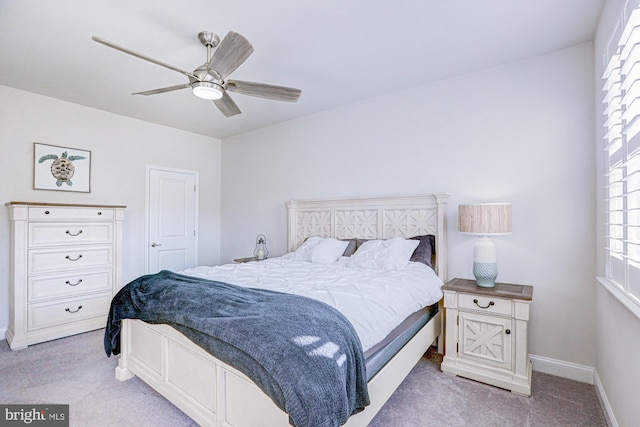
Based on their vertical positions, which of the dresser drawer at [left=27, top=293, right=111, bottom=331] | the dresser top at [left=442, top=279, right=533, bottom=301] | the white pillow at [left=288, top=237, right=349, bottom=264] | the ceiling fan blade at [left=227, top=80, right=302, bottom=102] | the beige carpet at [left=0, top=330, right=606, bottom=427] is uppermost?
the ceiling fan blade at [left=227, top=80, right=302, bottom=102]

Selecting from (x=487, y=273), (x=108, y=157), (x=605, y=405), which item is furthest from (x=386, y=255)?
(x=108, y=157)

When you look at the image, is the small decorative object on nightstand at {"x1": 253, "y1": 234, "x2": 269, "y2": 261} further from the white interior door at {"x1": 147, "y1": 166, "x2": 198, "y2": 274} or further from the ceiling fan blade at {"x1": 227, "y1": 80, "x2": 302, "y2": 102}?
the ceiling fan blade at {"x1": 227, "y1": 80, "x2": 302, "y2": 102}

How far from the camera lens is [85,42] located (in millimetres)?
2418

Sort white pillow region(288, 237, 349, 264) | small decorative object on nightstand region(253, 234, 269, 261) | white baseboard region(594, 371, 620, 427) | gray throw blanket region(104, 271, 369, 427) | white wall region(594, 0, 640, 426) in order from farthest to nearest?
small decorative object on nightstand region(253, 234, 269, 261), white pillow region(288, 237, 349, 264), white baseboard region(594, 371, 620, 427), white wall region(594, 0, 640, 426), gray throw blanket region(104, 271, 369, 427)

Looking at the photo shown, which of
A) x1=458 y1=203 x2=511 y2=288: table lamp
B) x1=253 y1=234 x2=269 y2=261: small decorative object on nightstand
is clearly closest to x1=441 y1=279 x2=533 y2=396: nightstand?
x1=458 y1=203 x2=511 y2=288: table lamp

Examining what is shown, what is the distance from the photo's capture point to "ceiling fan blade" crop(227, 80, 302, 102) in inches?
88.9

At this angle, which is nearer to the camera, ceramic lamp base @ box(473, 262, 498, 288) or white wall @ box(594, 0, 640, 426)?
white wall @ box(594, 0, 640, 426)

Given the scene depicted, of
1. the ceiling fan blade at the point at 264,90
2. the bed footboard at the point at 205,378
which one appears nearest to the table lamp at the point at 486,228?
the bed footboard at the point at 205,378

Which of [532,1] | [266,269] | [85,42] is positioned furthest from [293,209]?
[532,1]

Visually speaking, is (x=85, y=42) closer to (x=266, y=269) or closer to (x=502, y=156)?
(x=266, y=269)

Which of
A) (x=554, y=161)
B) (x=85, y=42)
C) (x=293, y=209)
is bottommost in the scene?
(x=293, y=209)

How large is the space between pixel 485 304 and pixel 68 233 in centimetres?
419

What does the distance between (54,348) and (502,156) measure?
4.69m

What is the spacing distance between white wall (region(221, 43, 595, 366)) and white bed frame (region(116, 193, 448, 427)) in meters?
0.17
